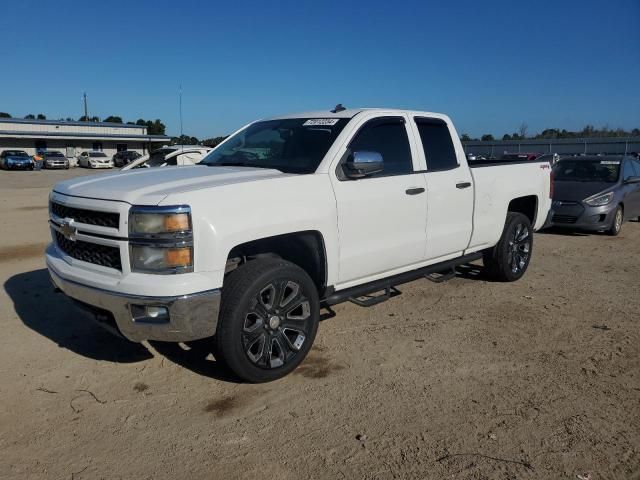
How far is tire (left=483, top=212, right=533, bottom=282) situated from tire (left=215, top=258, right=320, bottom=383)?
10.1ft

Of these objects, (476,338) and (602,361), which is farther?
(476,338)

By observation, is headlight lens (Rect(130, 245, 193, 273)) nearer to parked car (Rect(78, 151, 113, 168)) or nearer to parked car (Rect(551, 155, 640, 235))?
parked car (Rect(551, 155, 640, 235))

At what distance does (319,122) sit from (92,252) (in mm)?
2214

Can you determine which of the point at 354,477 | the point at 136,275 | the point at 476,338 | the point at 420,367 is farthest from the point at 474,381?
the point at 136,275

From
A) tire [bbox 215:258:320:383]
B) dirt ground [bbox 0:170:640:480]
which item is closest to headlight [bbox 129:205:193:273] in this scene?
tire [bbox 215:258:320:383]

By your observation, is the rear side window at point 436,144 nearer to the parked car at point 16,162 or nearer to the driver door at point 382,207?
the driver door at point 382,207

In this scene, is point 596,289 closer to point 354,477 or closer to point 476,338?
point 476,338

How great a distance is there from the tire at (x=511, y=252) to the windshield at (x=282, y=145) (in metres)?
2.76

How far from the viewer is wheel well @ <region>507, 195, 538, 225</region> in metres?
6.73

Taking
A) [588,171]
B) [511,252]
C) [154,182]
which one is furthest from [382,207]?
[588,171]

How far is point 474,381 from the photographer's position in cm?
392

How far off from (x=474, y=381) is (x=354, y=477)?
4.86 ft

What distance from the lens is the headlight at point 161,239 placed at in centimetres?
327

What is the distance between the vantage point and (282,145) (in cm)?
479
